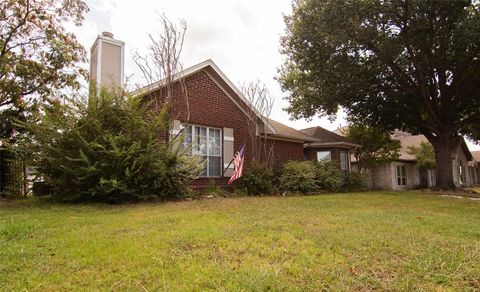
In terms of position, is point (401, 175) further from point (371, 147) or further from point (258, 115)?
point (258, 115)

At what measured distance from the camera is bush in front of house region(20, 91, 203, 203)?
28.2 feet

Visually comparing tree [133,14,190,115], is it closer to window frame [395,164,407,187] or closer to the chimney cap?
the chimney cap

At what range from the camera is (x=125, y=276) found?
122 inches

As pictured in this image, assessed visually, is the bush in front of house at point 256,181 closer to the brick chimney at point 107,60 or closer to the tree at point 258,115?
the tree at point 258,115

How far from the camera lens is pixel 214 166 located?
526 inches

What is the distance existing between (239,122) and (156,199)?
241 inches

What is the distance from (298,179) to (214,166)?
3.60 metres

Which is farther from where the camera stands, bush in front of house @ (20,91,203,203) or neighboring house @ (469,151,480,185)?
neighboring house @ (469,151,480,185)

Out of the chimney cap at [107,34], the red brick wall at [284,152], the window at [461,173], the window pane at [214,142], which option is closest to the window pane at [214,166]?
the window pane at [214,142]

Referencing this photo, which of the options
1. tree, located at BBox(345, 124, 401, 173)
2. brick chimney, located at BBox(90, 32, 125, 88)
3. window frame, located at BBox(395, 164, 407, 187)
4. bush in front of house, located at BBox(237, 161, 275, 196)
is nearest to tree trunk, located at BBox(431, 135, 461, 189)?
tree, located at BBox(345, 124, 401, 173)

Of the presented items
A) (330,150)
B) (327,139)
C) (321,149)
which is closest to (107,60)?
(321,149)

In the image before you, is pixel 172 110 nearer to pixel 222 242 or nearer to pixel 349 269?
→ pixel 222 242

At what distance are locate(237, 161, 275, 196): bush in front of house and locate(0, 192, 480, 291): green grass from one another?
681cm

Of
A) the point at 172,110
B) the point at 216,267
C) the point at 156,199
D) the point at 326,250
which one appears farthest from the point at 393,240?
the point at 172,110
